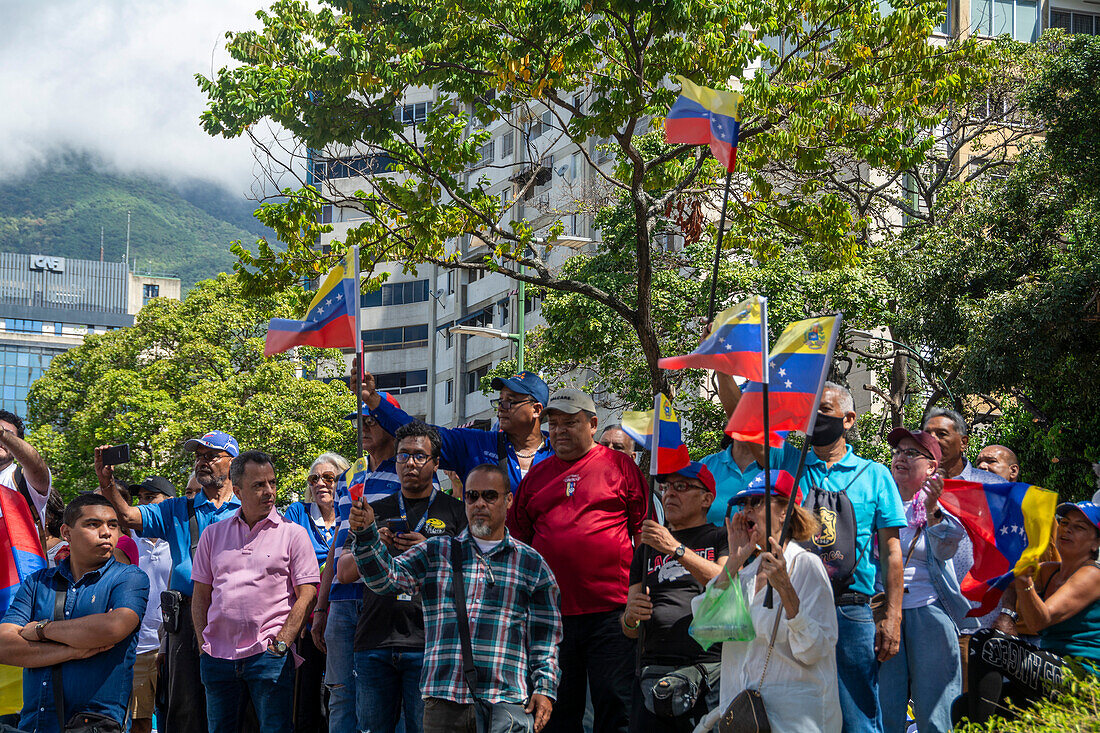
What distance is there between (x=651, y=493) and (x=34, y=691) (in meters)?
3.38

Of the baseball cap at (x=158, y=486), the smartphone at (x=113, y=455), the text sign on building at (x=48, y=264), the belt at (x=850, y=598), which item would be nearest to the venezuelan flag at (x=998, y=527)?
the belt at (x=850, y=598)

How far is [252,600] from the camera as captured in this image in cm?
765

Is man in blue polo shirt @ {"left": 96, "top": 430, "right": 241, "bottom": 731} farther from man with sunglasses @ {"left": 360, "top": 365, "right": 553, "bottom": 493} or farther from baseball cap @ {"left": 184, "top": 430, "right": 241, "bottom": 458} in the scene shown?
man with sunglasses @ {"left": 360, "top": 365, "right": 553, "bottom": 493}

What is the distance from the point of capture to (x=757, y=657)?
18.4 feet

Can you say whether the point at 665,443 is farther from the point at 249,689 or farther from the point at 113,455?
the point at 113,455

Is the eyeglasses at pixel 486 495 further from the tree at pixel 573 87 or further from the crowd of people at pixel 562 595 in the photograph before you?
the tree at pixel 573 87

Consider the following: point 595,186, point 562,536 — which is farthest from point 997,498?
point 595,186

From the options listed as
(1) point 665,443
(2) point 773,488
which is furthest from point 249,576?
(2) point 773,488

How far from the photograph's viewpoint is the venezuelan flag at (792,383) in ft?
19.5

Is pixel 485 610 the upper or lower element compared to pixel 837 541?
lower

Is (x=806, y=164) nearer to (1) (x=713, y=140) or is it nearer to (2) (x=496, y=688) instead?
(1) (x=713, y=140)

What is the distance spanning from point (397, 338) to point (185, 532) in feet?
162

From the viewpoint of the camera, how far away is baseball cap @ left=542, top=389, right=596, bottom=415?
7.29 meters

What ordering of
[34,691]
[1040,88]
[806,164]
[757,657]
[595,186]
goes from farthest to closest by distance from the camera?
[595,186] → [1040,88] → [806,164] → [34,691] → [757,657]
